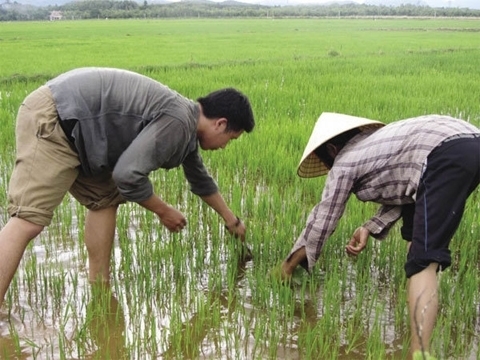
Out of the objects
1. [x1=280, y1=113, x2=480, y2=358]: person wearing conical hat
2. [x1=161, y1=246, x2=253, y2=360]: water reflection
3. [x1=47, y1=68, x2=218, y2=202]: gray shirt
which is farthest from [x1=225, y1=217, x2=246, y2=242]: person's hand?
[x1=47, y1=68, x2=218, y2=202]: gray shirt

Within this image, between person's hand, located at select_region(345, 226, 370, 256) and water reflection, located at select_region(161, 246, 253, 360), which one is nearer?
water reflection, located at select_region(161, 246, 253, 360)

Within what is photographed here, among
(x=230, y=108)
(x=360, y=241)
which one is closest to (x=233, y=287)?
(x=360, y=241)

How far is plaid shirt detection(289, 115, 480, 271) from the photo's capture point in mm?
2219

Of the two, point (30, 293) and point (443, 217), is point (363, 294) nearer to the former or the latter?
point (443, 217)

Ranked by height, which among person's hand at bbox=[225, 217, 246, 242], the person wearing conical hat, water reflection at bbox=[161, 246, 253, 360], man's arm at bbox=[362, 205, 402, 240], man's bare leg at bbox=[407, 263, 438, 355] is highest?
the person wearing conical hat

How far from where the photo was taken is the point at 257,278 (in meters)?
2.65

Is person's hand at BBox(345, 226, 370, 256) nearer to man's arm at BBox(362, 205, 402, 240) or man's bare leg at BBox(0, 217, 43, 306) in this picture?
man's arm at BBox(362, 205, 402, 240)

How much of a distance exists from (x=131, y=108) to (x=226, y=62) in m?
9.82

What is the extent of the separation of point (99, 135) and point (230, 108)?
0.54m

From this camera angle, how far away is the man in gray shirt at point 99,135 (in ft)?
7.53

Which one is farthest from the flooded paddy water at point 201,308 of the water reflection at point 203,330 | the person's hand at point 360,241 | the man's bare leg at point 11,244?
the man's bare leg at point 11,244

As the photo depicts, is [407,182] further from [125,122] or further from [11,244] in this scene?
[11,244]

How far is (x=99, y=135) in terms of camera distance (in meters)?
2.37

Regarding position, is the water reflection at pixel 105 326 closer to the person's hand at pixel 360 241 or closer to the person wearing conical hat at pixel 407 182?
the person wearing conical hat at pixel 407 182
